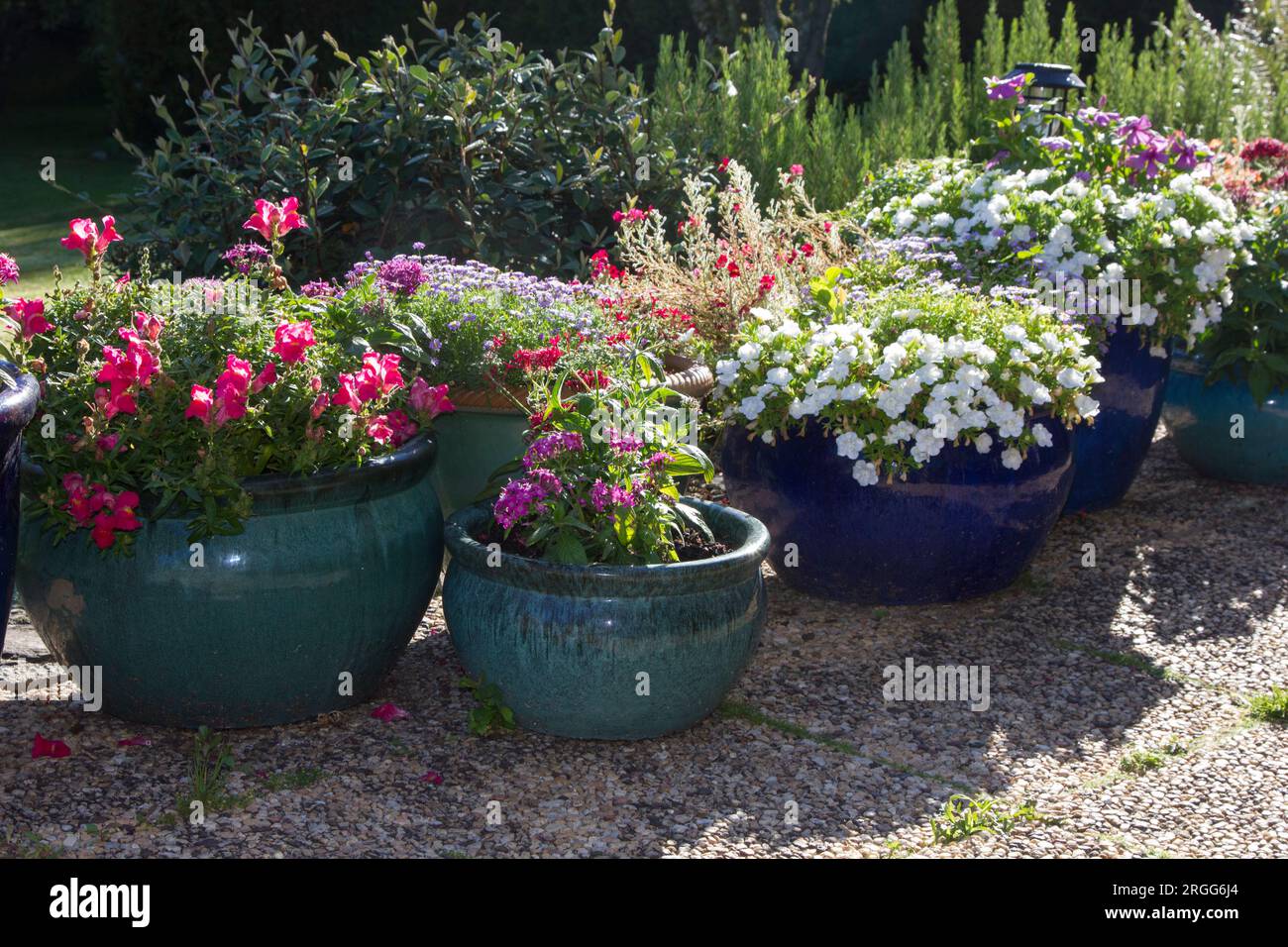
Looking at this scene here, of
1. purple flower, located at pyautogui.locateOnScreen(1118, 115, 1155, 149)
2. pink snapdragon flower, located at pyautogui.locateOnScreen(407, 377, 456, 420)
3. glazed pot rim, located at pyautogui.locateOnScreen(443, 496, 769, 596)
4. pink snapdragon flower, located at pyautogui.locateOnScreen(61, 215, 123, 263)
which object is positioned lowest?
glazed pot rim, located at pyautogui.locateOnScreen(443, 496, 769, 596)

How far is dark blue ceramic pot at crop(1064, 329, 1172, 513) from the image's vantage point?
532 centimetres

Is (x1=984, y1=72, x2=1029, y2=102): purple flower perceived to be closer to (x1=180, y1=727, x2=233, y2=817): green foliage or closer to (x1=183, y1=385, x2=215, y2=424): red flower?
(x1=183, y1=385, x2=215, y2=424): red flower

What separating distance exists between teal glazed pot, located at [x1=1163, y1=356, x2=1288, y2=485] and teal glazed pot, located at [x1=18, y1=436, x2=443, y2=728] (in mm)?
3821

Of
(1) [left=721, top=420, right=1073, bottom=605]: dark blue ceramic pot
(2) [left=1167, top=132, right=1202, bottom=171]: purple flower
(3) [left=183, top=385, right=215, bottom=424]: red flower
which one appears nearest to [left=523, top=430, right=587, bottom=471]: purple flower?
(3) [left=183, top=385, right=215, bottom=424]: red flower

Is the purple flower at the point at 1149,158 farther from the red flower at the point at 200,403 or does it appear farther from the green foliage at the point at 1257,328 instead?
the red flower at the point at 200,403

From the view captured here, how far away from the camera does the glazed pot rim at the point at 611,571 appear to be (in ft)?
11.4

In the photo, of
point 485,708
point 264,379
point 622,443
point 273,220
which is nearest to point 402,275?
point 273,220

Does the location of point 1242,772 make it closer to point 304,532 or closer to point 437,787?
point 437,787

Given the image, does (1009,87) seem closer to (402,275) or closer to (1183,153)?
(1183,153)

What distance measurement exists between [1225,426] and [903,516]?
2.28 m

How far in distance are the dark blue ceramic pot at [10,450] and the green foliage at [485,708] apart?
3.72 ft

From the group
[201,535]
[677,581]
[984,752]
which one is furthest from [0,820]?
[984,752]

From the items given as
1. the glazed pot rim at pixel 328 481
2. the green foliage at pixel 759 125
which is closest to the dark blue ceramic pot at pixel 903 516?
the glazed pot rim at pixel 328 481

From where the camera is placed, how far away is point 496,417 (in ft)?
15.0
